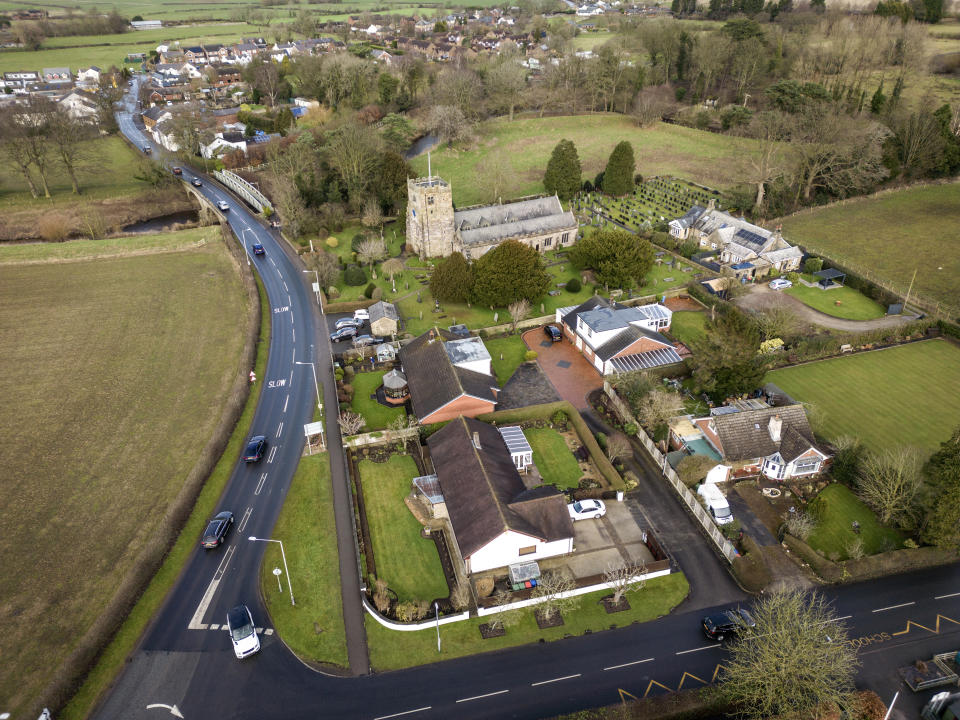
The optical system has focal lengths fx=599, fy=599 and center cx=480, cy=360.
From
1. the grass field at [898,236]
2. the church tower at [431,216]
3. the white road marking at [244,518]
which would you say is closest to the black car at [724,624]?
the white road marking at [244,518]

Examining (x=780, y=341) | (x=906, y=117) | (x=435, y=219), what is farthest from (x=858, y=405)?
(x=906, y=117)

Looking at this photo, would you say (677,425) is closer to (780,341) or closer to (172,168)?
(780,341)

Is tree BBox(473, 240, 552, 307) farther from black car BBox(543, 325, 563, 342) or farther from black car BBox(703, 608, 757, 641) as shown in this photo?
black car BBox(703, 608, 757, 641)

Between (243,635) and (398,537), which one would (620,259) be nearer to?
(398,537)

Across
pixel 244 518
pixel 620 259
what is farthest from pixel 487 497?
pixel 620 259

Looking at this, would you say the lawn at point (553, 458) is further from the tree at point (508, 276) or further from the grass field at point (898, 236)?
the grass field at point (898, 236)

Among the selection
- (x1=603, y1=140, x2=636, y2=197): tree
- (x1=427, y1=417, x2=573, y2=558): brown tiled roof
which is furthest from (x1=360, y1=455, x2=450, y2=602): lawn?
(x1=603, y1=140, x2=636, y2=197): tree

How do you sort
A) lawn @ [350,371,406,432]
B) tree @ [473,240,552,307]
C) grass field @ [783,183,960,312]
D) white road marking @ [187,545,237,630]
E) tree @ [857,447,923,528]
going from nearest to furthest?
white road marking @ [187,545,237,630] → tree @ [857,447,923,528] → lawn @ [350,371,406,432] → tree @ [473,240,552,307] → grass field @ [783,183,960,312]
